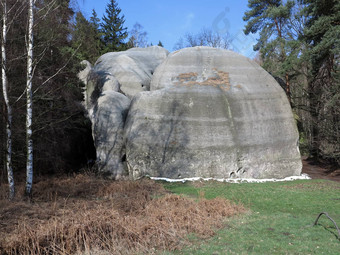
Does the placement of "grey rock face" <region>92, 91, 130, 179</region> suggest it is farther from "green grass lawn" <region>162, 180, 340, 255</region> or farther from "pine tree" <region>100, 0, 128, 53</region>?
"pine tree" <region>100, 0, 128, 53</region>

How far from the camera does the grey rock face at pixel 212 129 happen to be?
15.7 m

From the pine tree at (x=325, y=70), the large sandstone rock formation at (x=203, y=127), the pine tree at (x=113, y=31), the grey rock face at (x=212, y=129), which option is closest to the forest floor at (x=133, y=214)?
the grey rock face at (x=212, y=129)

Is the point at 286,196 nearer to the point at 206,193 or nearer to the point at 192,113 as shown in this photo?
the point at 206,193

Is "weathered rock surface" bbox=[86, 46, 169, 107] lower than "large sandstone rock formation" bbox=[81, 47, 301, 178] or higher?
higher

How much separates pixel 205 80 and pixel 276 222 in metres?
10.9

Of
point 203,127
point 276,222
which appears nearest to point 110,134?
point 203,127

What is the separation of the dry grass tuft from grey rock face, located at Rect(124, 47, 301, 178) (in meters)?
4.90

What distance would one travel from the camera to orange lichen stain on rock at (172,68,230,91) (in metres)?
17.5

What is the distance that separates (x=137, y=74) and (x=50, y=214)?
16040mm

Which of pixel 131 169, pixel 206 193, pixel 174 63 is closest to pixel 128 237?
pixel 206 193

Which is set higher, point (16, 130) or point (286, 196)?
point (16, 130)

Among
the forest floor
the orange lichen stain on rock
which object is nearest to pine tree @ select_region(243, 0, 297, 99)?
the orange lichen stain on rock

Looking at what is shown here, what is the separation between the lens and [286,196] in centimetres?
1198

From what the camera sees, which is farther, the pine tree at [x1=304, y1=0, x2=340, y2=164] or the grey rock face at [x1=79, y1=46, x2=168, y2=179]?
the pine tree at [x1=304, y1=0, x2=340, y2=164]
